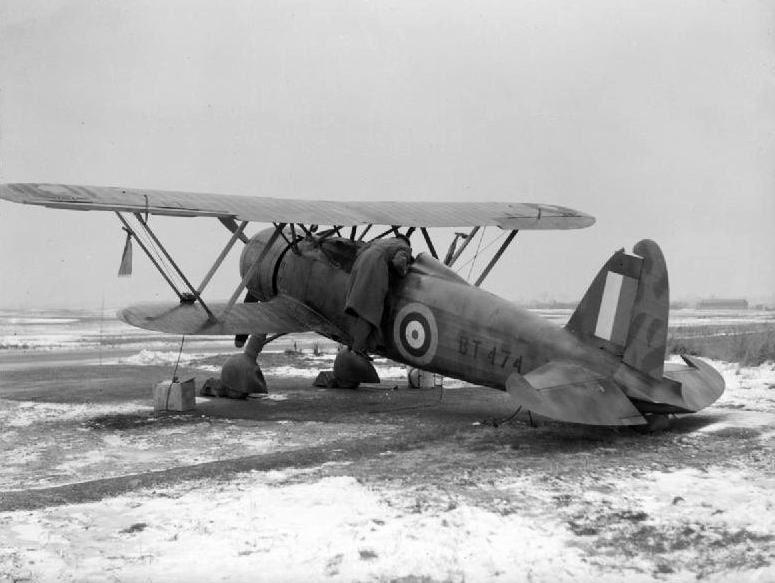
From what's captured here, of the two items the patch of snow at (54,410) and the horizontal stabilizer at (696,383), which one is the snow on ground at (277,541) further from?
the patch of snow at (54,410)

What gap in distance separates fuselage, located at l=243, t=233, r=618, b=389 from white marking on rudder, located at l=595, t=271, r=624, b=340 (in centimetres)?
23

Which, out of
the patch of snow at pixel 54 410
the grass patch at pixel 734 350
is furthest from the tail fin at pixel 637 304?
the grass patch at pixel 734 350

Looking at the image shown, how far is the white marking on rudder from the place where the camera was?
8.38 m

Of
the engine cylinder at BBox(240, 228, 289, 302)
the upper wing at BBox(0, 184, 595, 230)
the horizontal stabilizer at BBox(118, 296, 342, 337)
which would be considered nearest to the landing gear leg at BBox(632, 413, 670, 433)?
the upper wing at BBox(0, 184, 595, 230)

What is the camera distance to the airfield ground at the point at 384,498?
454cm

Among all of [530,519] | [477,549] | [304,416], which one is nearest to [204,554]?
[477,549]

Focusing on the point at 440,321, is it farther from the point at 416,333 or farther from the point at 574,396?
the point at 574,396

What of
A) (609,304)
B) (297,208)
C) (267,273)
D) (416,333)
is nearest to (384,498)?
(609,304)

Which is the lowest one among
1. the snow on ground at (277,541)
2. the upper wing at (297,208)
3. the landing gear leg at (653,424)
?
the snow on ground at (277,541)

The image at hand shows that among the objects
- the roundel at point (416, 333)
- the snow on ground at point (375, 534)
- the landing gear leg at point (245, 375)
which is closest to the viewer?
the snow on ground at point (375, 534)

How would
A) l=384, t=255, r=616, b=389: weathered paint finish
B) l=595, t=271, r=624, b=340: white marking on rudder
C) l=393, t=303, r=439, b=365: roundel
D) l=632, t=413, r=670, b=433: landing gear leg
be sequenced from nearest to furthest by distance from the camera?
l=595, t=271, r=624, b=340: white marking on rudder
l=632, t=413, r=670, b=433: landing gear leg
l=384, t=255, r=616, b=389: weathered paint finish
l=393, t=303, r=439, b=365: roundel

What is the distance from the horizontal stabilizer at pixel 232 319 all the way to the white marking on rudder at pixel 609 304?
483 centimetres

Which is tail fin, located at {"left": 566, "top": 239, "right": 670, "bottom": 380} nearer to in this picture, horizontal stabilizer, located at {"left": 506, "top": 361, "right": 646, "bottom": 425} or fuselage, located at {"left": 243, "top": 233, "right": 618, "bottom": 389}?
fuselage, located at {"left": 243, "top": 233, "right": 618, "bottom": 389}

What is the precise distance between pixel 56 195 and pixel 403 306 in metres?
4.55
